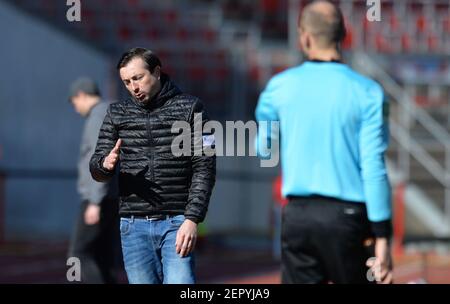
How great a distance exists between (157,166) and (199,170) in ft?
0.72

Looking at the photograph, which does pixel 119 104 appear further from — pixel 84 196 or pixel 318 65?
pixel 84 196

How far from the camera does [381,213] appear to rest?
5.27m

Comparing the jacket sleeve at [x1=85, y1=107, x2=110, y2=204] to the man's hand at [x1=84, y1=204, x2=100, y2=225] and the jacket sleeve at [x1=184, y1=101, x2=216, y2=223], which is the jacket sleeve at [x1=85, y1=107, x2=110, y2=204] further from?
the jacket sleeve at [x1=184, y1=101, x2=216, y2=223]

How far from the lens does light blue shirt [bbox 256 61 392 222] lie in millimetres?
5305

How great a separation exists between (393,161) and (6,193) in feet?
20.3

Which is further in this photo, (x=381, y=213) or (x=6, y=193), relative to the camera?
(x=6, y=193)

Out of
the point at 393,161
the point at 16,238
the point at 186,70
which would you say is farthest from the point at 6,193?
the point at 393,161

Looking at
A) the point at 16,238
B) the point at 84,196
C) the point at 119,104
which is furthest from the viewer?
the point at 16,238

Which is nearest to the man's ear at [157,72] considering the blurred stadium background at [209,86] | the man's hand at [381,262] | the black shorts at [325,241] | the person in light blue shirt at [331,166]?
the person in light blue shirt at [331,166]

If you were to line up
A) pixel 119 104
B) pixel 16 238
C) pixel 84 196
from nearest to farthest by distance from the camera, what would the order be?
pixel 119 104 < pixel 84 196 < pixel 16 238

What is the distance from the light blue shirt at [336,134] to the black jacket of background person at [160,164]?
777 millimetres

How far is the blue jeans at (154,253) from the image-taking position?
613 centimetres

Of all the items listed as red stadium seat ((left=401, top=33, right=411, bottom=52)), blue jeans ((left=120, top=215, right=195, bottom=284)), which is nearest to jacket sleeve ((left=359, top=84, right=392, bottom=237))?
blue jeans ((left=120, top=215, right=195, bottom=284))

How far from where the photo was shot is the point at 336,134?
5332 millimetres
